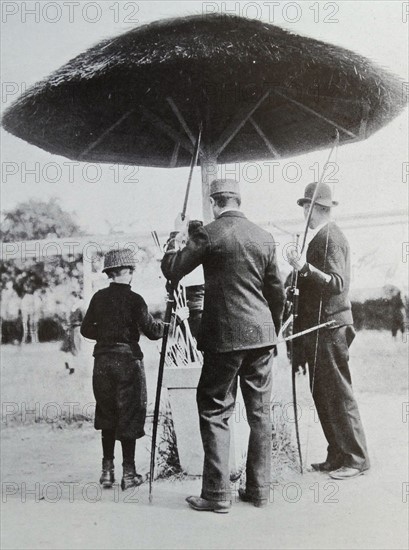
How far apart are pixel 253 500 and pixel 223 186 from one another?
1.54 metres

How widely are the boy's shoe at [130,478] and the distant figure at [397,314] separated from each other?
4.83 feet

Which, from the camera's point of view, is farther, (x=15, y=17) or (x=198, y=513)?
(x=15, y=17)

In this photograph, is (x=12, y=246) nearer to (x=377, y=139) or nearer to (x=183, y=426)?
(x=183, y=426)

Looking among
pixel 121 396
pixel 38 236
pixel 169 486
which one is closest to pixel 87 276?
pixel 38 236

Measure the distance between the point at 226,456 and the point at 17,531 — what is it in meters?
1.12

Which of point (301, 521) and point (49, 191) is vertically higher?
point (49, 191)

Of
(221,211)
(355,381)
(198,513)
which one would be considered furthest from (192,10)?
(198,513)

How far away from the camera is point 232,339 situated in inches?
139

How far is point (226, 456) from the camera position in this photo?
11.8ft

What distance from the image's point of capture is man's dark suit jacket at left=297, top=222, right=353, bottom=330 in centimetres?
378

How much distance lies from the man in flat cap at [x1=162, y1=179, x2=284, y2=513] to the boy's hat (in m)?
0.32

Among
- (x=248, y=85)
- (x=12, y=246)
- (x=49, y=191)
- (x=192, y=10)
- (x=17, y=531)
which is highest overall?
(x=192, y=10)

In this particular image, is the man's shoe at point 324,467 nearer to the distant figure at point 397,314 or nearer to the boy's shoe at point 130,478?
the distant figure at point 397,314

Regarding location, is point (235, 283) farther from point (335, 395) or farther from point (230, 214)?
point (335, 395)
